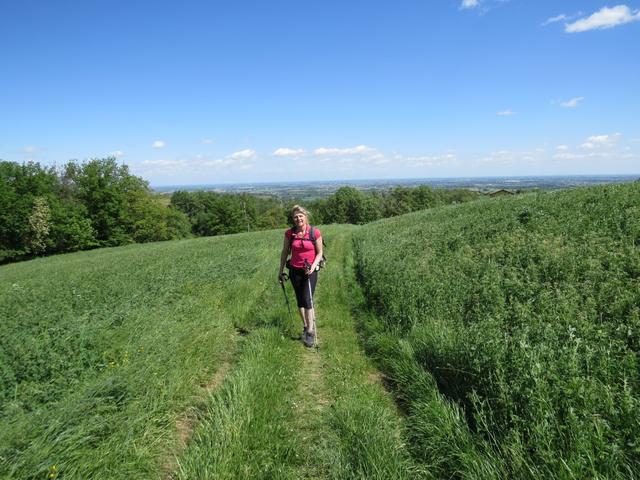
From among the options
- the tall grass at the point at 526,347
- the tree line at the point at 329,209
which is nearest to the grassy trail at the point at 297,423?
the tall grass at the point at 526,347

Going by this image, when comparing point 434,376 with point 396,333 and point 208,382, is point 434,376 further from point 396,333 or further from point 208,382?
point 208,382

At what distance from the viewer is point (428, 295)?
6.57m

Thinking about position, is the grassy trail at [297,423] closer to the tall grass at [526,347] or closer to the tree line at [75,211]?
the tall grass at [526,347]

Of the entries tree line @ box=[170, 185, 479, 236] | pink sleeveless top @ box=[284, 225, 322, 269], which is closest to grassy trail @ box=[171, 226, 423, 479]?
pink sleeveless top @ box=[284, 225, 322, 269]

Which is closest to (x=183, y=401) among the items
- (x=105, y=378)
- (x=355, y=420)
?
(x=105, y=378)

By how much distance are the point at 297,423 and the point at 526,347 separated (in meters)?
2.61

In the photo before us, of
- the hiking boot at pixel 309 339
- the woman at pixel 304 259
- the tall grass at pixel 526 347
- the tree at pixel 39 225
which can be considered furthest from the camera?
the tree at pixel 39 225

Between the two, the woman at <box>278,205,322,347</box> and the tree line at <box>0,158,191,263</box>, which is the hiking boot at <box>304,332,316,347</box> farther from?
the tree line at <box>0,158,191,263</box>

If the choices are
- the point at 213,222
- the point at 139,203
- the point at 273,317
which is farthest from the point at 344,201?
the point at 273,317

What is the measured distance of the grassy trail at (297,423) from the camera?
3.05 m

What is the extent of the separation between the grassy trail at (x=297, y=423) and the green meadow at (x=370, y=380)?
2cm

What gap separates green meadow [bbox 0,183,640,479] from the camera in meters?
2.84

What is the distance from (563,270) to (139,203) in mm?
Result: 62205

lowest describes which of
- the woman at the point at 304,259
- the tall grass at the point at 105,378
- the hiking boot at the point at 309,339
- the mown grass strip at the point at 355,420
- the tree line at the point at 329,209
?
the tree line at the point at 329,209
